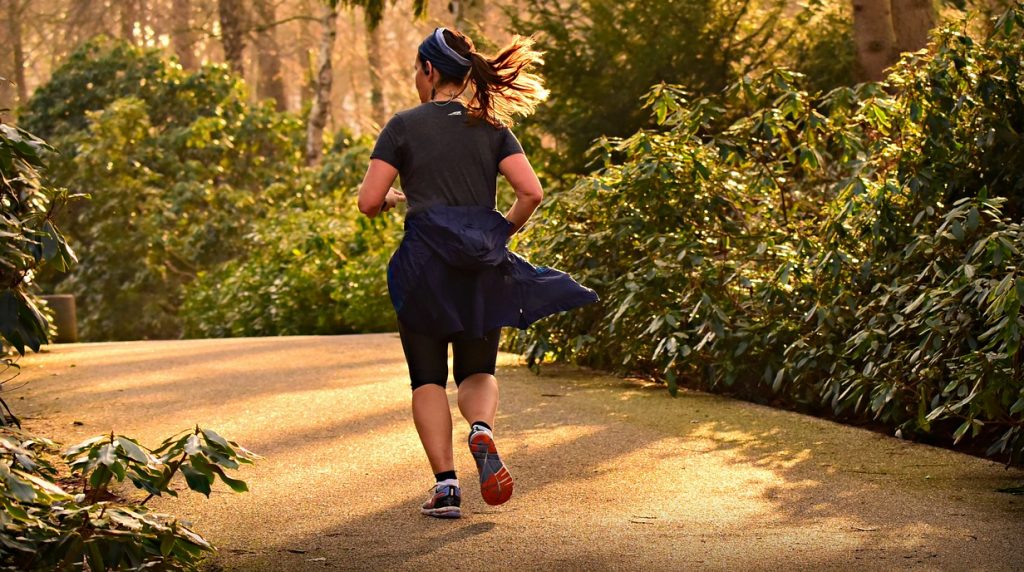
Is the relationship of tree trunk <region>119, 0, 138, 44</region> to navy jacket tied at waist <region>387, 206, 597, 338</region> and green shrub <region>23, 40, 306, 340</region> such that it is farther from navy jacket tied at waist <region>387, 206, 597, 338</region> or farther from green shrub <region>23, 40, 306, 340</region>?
navy jacket tied at waist <region>387, 206, 597, 338</region>

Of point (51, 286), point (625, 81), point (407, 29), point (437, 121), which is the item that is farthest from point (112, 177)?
point (407, 29)

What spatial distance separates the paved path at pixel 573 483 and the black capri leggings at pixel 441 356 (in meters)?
0.52

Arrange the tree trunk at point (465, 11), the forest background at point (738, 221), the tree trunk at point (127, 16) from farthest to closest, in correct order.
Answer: the tree trunk at point (127, 16) → the tree trunk at point (465, 11) → the forest background at point (738, 221)

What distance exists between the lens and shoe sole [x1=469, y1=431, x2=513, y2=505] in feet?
15.1

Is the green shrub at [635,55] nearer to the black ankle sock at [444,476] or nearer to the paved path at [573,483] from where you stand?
the paved path at [573,483]

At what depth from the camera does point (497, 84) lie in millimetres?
4812

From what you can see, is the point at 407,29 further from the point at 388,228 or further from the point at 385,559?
the point at 385,559

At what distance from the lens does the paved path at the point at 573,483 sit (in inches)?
169

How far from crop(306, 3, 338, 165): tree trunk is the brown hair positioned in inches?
659

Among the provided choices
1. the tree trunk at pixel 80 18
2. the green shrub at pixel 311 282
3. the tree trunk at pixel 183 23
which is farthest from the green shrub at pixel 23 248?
the tree trunk at pixel 183 23

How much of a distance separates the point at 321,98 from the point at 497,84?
16930 mm

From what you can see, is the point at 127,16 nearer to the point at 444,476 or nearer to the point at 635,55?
the point at 635,55

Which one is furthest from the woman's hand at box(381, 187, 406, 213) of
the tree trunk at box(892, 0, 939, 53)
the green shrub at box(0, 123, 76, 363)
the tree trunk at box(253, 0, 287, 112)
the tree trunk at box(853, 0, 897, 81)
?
the tree trunk at box(253, 0, 287, 112)

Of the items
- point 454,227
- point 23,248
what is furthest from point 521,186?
point 23,248
